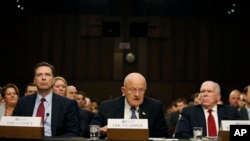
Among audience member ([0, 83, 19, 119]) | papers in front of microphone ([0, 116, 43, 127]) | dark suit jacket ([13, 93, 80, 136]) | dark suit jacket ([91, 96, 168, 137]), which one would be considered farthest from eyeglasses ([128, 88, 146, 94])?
audience member ([0, 83, 19, 119])

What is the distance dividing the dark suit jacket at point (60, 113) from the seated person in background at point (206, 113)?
51.3 inches

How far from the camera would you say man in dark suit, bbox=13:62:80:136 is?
16.2 ft

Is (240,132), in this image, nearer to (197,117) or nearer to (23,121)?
(23,121)

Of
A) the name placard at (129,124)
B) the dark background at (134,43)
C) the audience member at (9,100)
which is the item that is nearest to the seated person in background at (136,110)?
the name placard at (129,124)

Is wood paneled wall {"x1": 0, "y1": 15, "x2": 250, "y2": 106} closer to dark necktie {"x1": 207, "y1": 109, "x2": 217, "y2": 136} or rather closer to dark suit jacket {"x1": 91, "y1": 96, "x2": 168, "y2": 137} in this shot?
dark necktie {"x1": 207, "y1": 109, "x2": 217, "y2": 136}

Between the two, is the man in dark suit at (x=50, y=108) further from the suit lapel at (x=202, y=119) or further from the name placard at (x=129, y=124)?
the suit lapel at (x=202, y=119)

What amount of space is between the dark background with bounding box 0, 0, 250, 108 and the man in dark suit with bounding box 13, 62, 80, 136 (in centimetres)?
970

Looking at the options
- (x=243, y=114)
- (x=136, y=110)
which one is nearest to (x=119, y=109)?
(x=136, y=110)

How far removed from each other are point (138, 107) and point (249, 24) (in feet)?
35.7

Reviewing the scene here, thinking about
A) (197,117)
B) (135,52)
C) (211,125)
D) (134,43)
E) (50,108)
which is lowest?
(211,125)

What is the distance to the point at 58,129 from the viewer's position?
16.2ft

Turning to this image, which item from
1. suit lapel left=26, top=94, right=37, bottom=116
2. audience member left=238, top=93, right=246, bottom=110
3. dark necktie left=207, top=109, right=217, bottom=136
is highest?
audience member left=238, top=93, right=246, bottom=110

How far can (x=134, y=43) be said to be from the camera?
591 inches

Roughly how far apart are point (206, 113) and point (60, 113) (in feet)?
6.28
